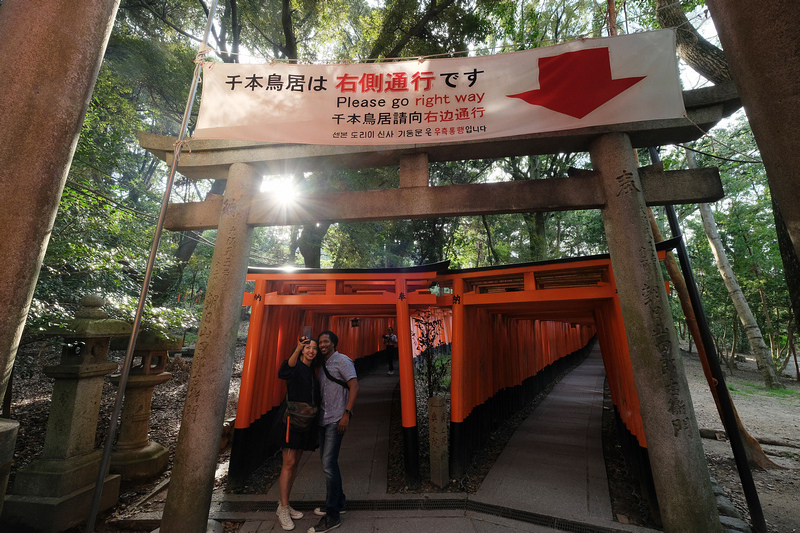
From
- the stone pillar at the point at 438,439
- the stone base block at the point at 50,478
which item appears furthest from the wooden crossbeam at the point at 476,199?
the stone base block at the point at 50,478

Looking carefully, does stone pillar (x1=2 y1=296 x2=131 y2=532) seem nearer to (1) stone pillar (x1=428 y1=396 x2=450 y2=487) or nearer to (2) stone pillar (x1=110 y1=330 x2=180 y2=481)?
(2) stone pillar (x1=110 y1=330 x2=180 y2=481)

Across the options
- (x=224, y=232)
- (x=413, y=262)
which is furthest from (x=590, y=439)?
(x=413, y=262)

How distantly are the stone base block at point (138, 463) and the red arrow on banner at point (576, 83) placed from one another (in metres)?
7.02

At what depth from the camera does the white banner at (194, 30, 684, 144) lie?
→ 3.31 m

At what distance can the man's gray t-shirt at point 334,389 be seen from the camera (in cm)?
367

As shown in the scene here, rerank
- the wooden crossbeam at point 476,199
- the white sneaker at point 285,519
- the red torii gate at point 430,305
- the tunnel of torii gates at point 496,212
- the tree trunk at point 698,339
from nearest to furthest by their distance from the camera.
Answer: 1. the tunnel of torii gates at point 496,212
2. the wooden crossbeam at point 476,199
3. the white sneaker at point 285,519
4. the tree trunk at point 698,339
5. the red torii gate at point 430,305

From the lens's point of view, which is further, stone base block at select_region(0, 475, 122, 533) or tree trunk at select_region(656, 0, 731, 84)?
tree trunk at select_region(656, 0, 731, 84)

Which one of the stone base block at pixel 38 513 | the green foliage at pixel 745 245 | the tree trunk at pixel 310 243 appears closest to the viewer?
the stone base block at pixel 38 513

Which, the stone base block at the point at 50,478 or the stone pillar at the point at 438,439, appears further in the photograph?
the stone pillar at the point at 438,439

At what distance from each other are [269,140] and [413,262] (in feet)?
52.3

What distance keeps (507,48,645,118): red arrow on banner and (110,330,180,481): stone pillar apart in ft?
20.3

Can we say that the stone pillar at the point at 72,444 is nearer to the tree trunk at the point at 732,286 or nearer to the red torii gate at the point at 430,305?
the red torii gate at the point at 430,305

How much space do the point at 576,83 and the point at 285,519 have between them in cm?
558

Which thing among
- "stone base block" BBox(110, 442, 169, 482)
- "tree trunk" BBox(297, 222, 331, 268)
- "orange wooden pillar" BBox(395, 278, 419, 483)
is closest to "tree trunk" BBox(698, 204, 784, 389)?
"orange wooden pillar" BBox(395, 278, 419, 483)
